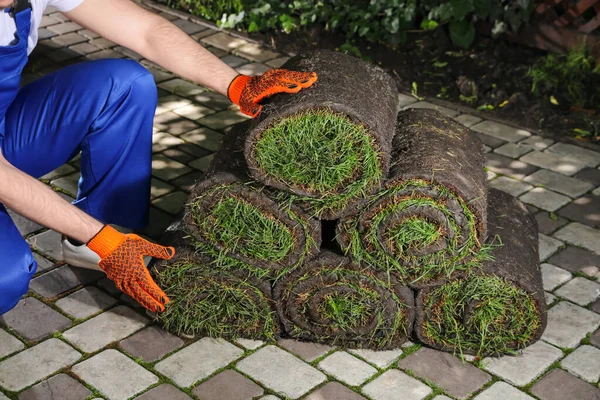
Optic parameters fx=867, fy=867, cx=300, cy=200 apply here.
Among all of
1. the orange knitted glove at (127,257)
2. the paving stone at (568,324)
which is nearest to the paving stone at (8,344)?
the orange knitted glove at (127,257)

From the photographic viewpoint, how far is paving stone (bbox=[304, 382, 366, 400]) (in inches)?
129

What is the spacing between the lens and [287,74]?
3.46 metres

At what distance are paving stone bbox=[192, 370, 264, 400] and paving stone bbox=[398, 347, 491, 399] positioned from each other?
606 millimetres

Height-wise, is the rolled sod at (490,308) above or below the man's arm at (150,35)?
below

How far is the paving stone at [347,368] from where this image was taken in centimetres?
338

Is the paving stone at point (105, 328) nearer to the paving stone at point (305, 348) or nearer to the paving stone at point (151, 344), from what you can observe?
the paving stone at point (151, 344)

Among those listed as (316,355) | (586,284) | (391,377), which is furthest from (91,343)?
(586,284)

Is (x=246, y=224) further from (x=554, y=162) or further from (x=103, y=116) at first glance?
(x=554, y=162)

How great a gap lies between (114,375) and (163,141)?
84.7 inches

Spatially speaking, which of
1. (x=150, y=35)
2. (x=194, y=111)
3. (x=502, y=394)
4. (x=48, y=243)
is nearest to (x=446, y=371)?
(x=502, y=394)

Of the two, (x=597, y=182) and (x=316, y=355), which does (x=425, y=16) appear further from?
(x=316, y=355)

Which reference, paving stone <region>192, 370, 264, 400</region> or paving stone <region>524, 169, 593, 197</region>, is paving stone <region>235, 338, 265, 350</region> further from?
paving stone <region>524, 169, 593, 197</region>

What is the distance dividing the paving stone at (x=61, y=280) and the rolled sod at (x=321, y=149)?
118cm

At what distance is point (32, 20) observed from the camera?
368 centimetres
